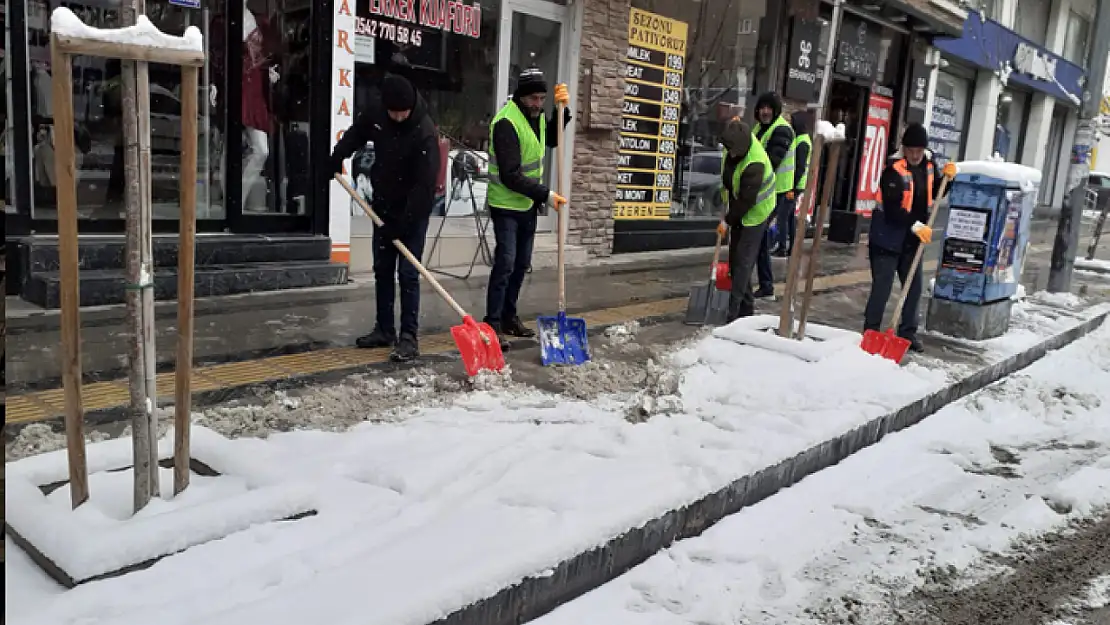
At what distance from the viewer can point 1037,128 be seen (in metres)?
25.4

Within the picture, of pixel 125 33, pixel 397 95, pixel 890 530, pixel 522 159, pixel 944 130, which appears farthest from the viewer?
pixel 944 130

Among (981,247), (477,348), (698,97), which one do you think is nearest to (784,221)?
(698,97)

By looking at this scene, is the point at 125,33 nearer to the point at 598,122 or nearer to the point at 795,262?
the point at 795,262

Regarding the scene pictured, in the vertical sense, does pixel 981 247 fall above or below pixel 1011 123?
below

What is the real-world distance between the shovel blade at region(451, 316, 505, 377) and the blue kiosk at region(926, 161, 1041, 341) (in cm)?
429

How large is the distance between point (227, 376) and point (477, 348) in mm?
1420

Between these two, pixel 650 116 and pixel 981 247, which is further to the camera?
pixel 650 116

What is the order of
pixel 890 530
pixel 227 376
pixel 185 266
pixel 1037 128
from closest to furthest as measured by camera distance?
pixel 185 266
pixel 890 530
pixel 227 376
pixel 1037 128

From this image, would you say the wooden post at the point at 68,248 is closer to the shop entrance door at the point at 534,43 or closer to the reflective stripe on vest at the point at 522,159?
the reflective stripe on vest at the point at 522,159

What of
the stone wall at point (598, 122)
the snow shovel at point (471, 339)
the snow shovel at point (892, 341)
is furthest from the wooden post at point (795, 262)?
the stone wall at point (598, 122)

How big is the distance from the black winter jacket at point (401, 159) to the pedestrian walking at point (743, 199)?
2541 mm

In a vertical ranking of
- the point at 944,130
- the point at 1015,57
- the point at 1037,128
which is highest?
the point at 1015,57

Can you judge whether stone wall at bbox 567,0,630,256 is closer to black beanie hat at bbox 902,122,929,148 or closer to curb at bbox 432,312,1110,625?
black beanie hat at bbox 902,122,929,148

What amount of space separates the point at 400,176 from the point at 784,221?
6.75 meters
